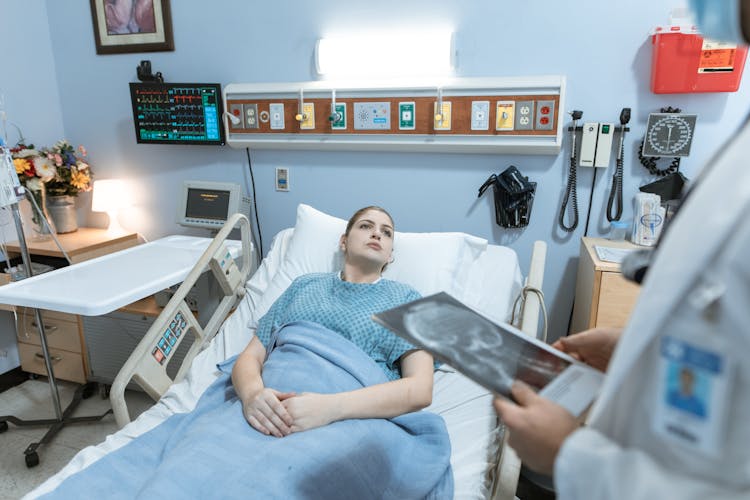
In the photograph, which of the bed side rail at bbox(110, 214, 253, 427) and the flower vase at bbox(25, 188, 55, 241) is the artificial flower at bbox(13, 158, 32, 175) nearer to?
the flower vase at bbox(25, 188, 55, 241)

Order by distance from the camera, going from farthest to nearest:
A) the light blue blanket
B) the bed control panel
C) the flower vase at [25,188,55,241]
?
1. the flower vase at [25,188,55,241]
2. the bed control panel
3. the light blue blanket

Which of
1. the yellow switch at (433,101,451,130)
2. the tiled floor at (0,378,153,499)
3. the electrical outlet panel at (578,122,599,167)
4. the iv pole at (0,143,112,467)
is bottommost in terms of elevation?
the tiled floor at (0,378,153,499)

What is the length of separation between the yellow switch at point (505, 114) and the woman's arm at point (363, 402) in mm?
1147

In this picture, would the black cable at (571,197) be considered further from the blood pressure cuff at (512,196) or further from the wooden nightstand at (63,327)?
the wooden nightstand at (63,327)

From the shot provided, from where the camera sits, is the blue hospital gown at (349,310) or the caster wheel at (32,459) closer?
the blue hospital gown at (349,310)

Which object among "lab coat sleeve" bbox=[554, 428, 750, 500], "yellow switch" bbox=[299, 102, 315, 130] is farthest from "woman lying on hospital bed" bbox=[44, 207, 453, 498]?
"yellow switch" bbox=[299, 102, 315, 130]

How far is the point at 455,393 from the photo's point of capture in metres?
1.67

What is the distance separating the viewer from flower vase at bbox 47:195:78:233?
9.45ft

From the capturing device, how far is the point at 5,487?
2.12 metres

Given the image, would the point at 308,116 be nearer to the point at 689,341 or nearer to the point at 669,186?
the point at 669,186

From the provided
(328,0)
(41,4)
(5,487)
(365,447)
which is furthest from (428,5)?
(5,487)

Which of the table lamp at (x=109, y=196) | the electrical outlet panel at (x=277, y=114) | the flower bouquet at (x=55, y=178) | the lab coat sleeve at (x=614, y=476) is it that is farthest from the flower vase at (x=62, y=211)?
the lab coat sleeve at (x=614, y=476)

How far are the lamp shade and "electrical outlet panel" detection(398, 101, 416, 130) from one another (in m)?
1.66

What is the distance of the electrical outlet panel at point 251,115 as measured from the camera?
2500mm
